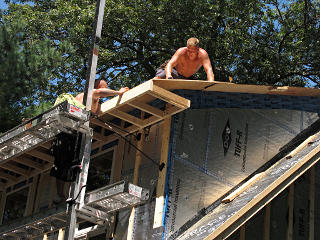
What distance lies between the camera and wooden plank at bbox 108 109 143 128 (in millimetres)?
11344

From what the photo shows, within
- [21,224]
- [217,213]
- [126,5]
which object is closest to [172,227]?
[217,213]

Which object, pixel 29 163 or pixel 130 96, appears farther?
pixel 29 163

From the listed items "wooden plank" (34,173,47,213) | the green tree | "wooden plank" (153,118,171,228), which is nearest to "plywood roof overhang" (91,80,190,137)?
"wooden plank" (153,118,171,228)

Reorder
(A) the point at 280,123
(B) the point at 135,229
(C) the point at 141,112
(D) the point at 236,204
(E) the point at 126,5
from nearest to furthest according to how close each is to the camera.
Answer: (D) the point at 236,204
(B) the point at 135,229
(C) the point at 141,112
(A) the point at 280,123
(E) the point at 126,5

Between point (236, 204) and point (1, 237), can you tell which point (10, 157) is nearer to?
point (1, 237)

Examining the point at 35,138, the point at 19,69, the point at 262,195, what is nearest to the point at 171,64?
the point at 35,138

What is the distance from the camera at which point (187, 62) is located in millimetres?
11812

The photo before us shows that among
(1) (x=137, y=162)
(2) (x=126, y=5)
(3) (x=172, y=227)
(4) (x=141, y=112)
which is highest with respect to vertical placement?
(2) (x=126, y=5)

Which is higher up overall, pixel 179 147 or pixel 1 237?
pixel 179 147

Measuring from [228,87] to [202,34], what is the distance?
417 inches

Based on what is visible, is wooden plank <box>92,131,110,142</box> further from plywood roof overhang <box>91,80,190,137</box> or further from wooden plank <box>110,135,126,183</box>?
Result: plywood roof overhang <box>91,80,190,137</box>

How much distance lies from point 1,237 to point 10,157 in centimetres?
170

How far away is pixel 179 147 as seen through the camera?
36.6ft

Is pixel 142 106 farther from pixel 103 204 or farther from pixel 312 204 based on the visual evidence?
pixel 312 204
